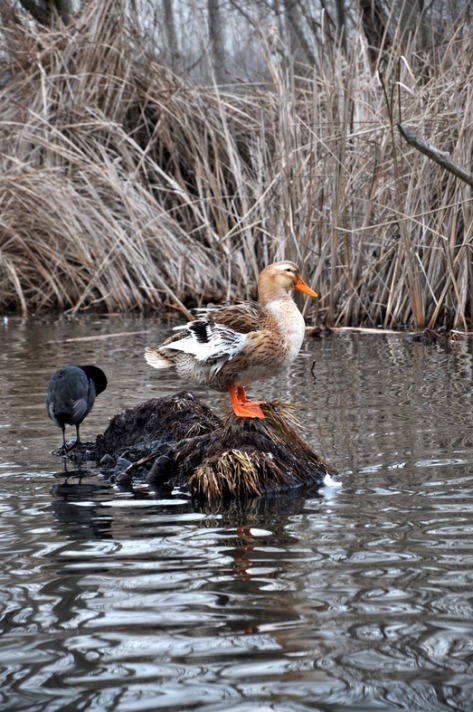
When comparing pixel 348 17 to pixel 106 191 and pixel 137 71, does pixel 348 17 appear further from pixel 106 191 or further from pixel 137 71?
pixel 106 191

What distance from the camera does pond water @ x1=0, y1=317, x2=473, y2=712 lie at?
7.94 ft

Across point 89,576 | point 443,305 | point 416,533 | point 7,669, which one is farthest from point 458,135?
point 7,669

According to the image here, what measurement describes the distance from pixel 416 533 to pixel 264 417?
1.34m

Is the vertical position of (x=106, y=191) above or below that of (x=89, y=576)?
above

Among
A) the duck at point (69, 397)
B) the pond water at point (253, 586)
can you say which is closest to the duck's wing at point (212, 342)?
the pond water at point (253, 586)

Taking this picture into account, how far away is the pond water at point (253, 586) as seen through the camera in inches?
95.3

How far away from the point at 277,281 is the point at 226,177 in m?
7.67

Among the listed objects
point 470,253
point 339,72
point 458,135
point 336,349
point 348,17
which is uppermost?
point 348,17

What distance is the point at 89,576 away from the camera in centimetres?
323

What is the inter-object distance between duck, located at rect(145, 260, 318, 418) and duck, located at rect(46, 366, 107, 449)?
0.56 m

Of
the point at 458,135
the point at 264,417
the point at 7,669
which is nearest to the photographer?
the point at 7,669

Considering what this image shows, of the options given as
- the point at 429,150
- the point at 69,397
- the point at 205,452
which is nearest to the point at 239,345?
the point at 205,452

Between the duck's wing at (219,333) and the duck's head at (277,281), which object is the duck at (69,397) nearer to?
the duck's wing at (219,333)

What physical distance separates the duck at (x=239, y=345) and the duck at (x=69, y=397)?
561 mm
